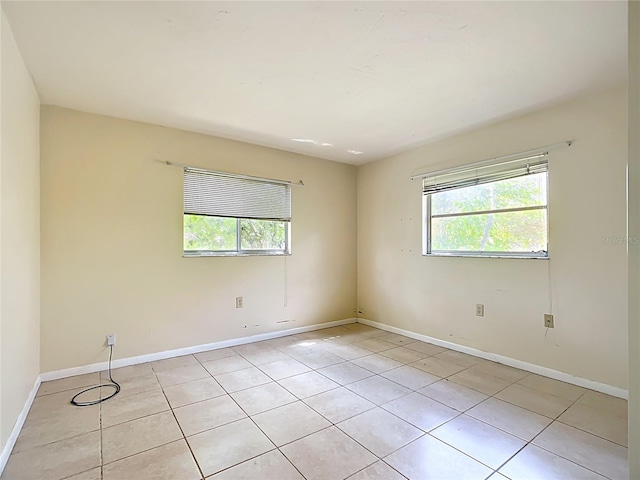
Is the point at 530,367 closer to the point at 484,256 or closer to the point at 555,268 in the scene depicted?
the point at 555,268

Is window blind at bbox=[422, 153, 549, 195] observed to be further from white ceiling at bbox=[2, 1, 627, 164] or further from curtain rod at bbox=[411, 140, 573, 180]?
white ceiling at bbox=[2, 1, 627, 164]

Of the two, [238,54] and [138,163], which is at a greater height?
[238,54]

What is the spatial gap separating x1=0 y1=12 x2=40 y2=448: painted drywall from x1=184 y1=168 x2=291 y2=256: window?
48.6 inches

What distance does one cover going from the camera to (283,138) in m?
3.61

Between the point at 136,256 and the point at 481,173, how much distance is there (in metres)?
3.52

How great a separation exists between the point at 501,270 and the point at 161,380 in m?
3.24

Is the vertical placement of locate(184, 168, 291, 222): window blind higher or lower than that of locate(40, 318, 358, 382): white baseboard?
higher

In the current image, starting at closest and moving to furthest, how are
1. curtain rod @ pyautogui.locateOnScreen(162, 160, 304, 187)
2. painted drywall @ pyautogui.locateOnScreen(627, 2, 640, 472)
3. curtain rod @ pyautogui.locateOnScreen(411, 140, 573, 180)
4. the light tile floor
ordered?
painted drywall @ pyautogui.locateOnScreen(627, 2, 640, 472) → the light tile floor → curtain rod @ pyautogui.locateOnScreen(411, 140, 573, 180) → curtain rod @ pyautogui.locateOnScreen(162, 160, 304, 187)

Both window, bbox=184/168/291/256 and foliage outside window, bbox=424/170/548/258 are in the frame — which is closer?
foliage outside window, bbox=424/170/548/258

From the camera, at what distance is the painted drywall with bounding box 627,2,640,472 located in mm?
1392

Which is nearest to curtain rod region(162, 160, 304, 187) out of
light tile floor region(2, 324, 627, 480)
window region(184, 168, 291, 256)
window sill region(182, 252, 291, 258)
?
window region(184, 168, 291, 256)

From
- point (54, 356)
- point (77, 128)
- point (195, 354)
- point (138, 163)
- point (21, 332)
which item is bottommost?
point (195, 354)

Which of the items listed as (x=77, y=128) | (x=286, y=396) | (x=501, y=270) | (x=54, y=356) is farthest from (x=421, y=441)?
(x=77, y=128)

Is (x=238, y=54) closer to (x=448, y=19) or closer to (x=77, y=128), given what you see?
(x=448, y=19)
